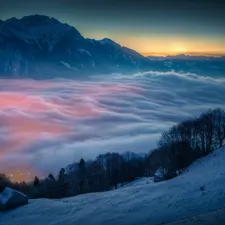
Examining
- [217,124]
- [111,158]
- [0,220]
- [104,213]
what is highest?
[217,124]

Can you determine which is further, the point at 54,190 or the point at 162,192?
the point at 54,190

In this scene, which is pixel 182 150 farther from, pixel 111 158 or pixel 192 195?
pixel 111 158

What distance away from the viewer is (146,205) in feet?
109

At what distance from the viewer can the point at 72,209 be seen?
37469 mm

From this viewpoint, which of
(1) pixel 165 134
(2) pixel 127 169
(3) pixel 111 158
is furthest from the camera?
(3) pixel 111 158

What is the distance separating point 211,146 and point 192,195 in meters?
28.0

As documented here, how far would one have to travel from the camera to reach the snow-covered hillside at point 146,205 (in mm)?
29359

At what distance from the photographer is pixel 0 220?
40344mm

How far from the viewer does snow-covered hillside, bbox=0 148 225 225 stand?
96.3 ft

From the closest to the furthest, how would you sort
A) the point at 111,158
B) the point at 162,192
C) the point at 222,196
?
the point at 222,196 → the point at 162,192 → the point at 111,158

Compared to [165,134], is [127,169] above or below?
below

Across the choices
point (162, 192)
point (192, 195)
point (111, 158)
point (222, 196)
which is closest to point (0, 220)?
point (162, 192)

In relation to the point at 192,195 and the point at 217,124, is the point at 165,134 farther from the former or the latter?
the point at 192,195

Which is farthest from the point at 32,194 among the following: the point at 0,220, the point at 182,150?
the point at 182,150
